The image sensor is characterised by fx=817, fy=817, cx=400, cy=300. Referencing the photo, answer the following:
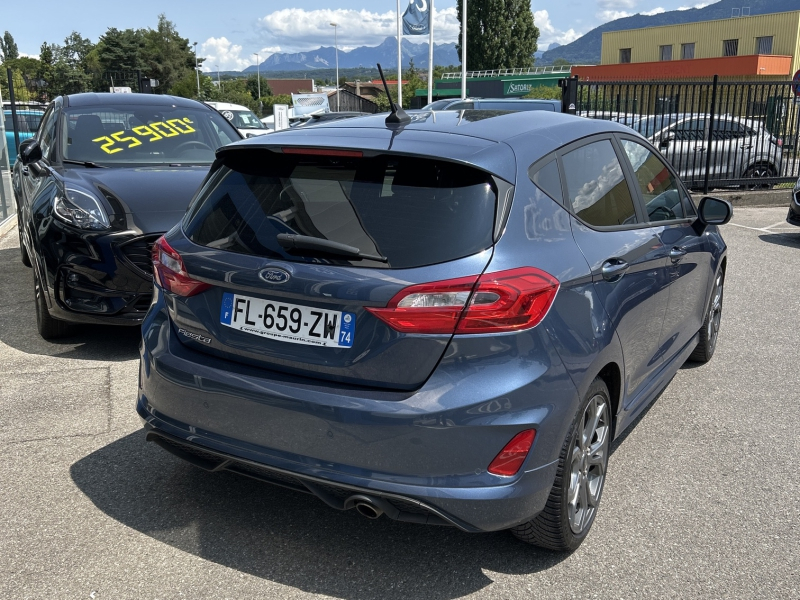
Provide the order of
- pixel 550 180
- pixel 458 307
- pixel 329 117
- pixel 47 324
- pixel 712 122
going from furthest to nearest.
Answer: pixel 329 117, pixel 712 122, pixel 47 324, pixel 550 180, pixel 458 307

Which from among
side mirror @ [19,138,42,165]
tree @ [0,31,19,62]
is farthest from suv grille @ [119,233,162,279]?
tree @ [0,31,19,62]

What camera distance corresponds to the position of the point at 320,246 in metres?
2.77

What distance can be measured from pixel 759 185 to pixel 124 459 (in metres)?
13.8

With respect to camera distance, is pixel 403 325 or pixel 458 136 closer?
pixel 403 325

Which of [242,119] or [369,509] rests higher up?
[242,119]

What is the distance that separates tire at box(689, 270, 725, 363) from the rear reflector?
3.17 meters

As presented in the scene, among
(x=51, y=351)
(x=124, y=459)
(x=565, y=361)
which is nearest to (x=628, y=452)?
(x=565, y=361)

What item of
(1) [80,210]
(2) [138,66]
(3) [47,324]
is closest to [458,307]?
(1) [80,210]

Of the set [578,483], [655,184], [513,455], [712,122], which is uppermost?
[655,184]

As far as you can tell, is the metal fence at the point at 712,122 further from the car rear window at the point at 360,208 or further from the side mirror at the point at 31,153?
the car rear window at the point at 360,208

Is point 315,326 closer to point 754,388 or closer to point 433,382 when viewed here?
point 433,382

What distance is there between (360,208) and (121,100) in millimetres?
5350

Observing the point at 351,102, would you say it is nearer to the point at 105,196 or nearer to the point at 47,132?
the point at 47,132

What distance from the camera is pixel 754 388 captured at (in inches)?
199
